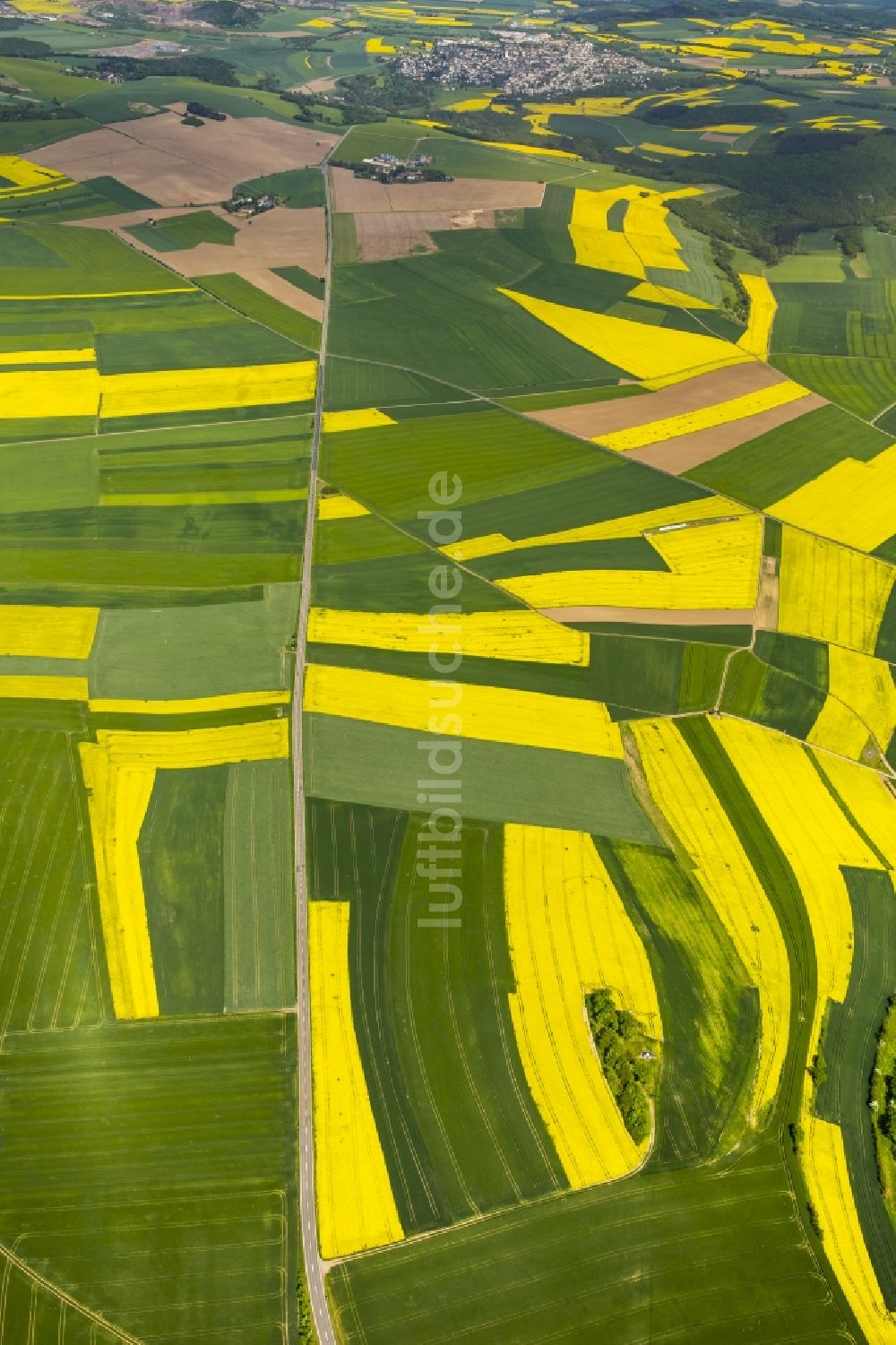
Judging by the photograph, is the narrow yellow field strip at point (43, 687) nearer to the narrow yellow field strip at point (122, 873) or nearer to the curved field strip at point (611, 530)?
the narrow yellow field strip at point (122, 873)

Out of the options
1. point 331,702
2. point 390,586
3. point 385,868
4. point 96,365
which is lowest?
point 385,868

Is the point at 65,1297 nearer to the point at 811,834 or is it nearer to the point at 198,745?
the point at 198,745

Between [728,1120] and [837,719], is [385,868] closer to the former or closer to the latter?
[728,1120]

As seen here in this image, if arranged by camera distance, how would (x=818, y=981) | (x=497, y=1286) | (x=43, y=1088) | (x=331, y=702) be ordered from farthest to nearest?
(x=331, y=702) < (x=818, y=981) < (x=43, y=1088) < (x=497, y=1286)

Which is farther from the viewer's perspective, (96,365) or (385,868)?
(96,365)

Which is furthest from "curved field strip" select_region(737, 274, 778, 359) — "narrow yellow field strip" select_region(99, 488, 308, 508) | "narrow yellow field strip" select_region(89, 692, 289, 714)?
"narrow yellow field strip" select_region(89, 692, 289, 714)

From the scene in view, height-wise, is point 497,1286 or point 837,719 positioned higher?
point 837,719

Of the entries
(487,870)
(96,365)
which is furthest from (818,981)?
(96,365)
